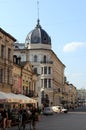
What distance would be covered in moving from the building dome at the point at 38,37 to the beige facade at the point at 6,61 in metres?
51.6

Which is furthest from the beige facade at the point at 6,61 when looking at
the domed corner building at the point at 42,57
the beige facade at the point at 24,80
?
the domed corner building at the point at 42,57

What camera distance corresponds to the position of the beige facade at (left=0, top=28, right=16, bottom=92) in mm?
56750

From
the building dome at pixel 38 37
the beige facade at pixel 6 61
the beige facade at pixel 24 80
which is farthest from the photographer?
the building dome at pixel 38 37

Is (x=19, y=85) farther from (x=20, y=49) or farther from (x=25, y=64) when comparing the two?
(x=20, y=49)

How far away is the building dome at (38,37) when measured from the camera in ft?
374

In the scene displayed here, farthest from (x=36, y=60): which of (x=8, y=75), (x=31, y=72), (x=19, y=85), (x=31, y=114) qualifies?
(x=31, y=114)

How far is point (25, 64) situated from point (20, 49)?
117 ft

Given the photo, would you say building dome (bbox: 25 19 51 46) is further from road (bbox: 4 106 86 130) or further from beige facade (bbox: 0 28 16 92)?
road (bbox: 4 106 86 130)

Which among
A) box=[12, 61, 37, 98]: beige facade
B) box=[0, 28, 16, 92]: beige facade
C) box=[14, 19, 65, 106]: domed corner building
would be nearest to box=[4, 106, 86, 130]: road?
box=[0, 28, 16, 92]: beige facade

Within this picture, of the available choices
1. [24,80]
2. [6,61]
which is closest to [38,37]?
[24,80]

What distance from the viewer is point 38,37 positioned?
376 feet

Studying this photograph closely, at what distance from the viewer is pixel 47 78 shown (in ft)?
375

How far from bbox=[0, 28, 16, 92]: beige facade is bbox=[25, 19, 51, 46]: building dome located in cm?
5164

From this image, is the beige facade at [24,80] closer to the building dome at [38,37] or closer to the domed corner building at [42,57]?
the domed corner building at [42,57]
